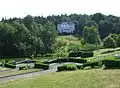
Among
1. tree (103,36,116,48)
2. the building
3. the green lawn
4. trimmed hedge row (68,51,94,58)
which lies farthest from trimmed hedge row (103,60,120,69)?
the building

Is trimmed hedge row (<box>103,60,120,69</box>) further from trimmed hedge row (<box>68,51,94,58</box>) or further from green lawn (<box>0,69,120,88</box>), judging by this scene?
trimmed hedge row (<box>68,51,94,58</box>)

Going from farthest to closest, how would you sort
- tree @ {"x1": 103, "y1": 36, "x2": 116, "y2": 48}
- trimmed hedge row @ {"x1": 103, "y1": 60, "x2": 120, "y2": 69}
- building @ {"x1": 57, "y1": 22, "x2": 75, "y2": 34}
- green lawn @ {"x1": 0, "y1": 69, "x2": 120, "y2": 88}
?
building @ {"x1": 57, "y1": 22, "x2": 75, "y2": 34}
tree @ {"x1": 103, "y1": 36, "x2": 116, "y2": 48}
trimmed hedge row @ {"x1": 103, "y1": 60, "x2": 120, "y2": 69}
green lawn @ {"x1": 0, "y1": 69, "x2": 120, "y2": 88}

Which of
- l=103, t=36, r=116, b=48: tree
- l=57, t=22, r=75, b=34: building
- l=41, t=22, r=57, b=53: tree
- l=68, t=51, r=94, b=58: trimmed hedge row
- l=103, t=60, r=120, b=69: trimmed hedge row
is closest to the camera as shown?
l=103, t=60, r=120, b=69: trimmed hedge row

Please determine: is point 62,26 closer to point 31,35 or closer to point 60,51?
point 31,35

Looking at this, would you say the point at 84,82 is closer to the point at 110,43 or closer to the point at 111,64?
the point at 111,64

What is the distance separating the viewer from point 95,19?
180250mm

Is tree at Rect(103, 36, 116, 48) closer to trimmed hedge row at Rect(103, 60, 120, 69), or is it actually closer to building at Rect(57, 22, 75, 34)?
trimmed hedge row at Rect(103, 60, 120, 69)

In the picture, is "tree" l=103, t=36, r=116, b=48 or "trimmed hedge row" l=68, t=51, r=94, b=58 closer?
"trimmed hedge row" l=68, t=51, r=94, b=58

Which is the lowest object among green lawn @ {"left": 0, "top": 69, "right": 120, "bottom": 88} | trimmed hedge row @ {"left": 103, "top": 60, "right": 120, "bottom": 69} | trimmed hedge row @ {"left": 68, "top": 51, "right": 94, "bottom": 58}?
green lawn @ {"left": 0, "top": 69, "right": 120, "bottom": 88}

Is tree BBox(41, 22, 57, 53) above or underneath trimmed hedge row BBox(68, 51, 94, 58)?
above

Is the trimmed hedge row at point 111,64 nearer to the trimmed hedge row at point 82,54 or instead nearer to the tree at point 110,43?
the trimmed hedge row at point 82,54

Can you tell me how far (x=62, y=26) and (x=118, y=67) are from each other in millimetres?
163837

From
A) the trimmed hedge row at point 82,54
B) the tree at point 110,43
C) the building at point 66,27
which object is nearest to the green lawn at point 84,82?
the trimmed hedge row at point 82,54

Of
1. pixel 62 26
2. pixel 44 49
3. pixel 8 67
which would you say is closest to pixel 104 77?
pixel 8 67
